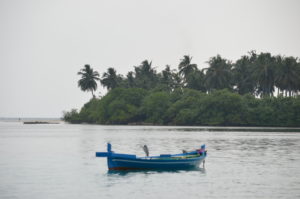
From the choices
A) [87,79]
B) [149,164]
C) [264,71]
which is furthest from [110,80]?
[149,164]

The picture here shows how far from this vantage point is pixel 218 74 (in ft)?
462

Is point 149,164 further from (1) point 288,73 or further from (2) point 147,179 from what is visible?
(1) point 288,73

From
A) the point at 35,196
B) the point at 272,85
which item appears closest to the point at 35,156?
the point at 35,196

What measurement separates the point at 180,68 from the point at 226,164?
113 metres

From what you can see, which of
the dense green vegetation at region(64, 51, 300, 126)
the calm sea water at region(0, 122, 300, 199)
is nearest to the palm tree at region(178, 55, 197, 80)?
the dense green vegetation at region(64, 51, 300, 126)

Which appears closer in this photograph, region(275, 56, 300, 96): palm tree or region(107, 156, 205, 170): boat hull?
region(107, 156, 205, 170): boat hull

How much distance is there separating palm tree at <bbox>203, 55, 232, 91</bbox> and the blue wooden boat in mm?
101986

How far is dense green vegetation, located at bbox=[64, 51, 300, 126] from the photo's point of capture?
126m

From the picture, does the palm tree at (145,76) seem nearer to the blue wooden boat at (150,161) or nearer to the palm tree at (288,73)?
the palm tree at (288,73)

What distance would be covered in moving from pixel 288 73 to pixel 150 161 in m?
96.1

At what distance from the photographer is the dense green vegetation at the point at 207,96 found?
126 meters

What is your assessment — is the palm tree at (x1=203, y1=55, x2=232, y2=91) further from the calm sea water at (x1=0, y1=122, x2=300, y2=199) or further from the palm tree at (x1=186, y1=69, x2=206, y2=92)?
the calm sea water at (x1=0, y1=122, x2=300, y2=199)

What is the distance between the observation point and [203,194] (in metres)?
28.6

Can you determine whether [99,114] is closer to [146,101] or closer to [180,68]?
[146,101]
